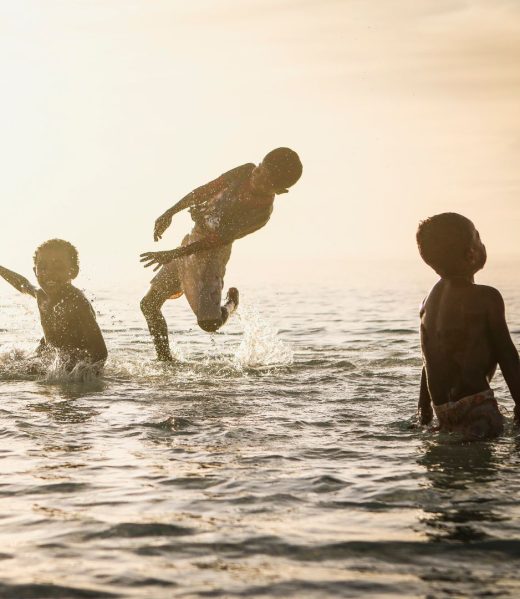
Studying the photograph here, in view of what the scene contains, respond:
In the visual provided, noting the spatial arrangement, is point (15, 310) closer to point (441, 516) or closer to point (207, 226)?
point (207, 226)

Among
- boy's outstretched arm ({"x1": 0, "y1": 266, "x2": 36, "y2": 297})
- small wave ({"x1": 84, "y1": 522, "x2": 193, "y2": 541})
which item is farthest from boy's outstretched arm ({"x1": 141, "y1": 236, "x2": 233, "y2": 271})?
small wave ({"x1": 84, "y1": 522, "x2": 193, "y2": 541})

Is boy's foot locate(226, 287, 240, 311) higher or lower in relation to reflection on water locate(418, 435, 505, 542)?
higher

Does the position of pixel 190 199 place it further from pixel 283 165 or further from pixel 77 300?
pixel 77 300

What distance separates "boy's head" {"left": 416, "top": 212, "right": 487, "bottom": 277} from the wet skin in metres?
0.01

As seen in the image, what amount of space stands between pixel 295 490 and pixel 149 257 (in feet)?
18.0

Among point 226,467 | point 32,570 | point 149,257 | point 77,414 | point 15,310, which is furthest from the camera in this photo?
point 15,310

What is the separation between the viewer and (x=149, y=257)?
10.1 m

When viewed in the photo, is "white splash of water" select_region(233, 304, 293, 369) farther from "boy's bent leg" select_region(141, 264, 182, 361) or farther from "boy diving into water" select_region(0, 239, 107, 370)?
"boy diving into water" select_region(0, 239, 107, 370)

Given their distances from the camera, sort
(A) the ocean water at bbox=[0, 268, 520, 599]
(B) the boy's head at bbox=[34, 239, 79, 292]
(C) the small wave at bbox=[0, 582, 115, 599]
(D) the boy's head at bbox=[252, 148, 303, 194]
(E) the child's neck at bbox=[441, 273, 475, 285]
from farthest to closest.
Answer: (B) the boy's head at bbox=[34, 239, 79, 292], (D) the boy's head at bbox=[252, 148, 303, 194], (E) the child's neck at bbox=[441, 273, 475, 285], (A) the ocean water at bbox=[0, 268, 520, 599], (C) the small wave at bbox=[0, 582, 115, 599]

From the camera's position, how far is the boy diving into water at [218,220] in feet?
31.8

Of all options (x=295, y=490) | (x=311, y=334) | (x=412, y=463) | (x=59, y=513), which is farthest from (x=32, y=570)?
(x=311, y=334)

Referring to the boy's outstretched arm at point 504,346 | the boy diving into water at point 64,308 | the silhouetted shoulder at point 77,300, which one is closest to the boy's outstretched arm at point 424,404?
the boy's outstretched arm at point 504,346

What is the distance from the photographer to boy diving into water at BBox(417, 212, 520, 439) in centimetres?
569

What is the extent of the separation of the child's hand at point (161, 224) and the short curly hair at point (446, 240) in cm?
481
